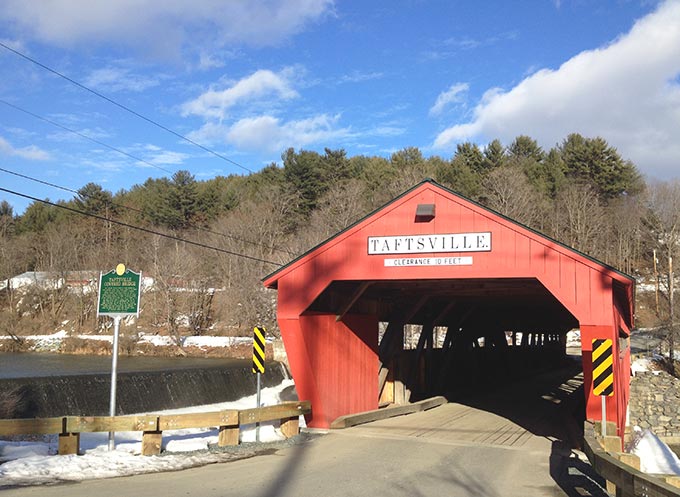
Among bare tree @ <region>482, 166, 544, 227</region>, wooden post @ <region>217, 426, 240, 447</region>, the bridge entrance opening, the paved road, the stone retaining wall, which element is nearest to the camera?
the paved road

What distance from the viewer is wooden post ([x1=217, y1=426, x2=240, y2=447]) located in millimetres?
10992

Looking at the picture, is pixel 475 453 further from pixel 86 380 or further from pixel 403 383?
pixel 86 380

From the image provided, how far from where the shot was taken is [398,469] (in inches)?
382

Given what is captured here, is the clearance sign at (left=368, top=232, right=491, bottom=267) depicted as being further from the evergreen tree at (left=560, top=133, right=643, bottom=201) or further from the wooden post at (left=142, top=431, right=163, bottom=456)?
the evergreen tree at (left=560, top=133, right=643, bottom=201)

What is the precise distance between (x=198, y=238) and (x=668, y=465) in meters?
→ 49.5

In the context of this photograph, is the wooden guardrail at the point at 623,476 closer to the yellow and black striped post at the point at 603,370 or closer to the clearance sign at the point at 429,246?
the yellow and black striped post at the point at 603,370

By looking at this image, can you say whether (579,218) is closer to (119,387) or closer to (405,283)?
(405,283)

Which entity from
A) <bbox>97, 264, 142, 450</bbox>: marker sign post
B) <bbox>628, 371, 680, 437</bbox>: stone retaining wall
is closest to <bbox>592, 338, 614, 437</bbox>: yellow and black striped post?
<bbox>97, 264, 142, 450</bbox>: marker sign post

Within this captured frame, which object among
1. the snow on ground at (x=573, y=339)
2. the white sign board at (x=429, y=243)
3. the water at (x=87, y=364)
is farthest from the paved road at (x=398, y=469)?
the snow on ground at (x=573, y=339)

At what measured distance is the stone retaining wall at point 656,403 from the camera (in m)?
33.2

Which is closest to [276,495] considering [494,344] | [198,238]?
[494,344]

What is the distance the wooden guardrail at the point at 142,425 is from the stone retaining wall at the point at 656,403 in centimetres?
2751

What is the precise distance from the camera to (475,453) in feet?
38.0

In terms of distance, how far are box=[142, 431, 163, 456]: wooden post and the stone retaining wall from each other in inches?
1141
